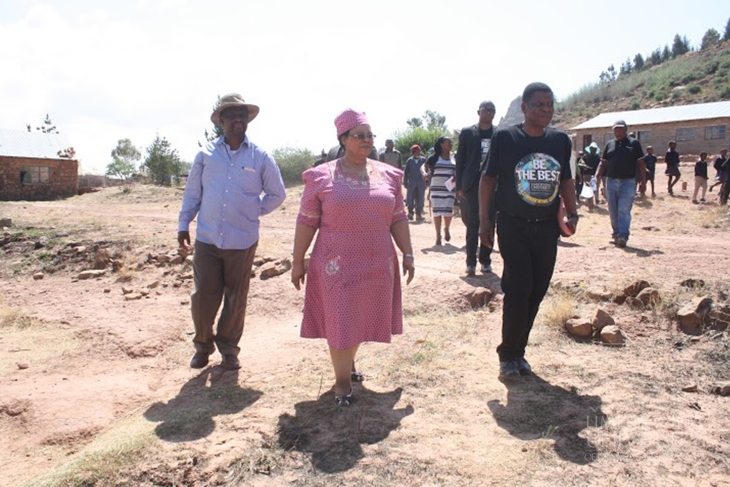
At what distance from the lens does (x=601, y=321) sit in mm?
4824

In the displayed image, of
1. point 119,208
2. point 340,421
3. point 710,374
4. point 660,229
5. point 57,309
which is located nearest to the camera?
point 340,421

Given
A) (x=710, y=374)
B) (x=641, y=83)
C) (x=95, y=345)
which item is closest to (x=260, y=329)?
(x=95, y=345)

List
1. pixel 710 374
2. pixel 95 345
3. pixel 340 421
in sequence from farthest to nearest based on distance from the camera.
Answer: pixel 95 345 → pixel 710 374 → pixel 340 421

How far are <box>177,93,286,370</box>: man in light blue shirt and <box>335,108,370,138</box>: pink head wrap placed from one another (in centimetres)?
112

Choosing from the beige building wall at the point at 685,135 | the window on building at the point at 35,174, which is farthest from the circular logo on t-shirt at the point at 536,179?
the window on building at the point at 35,174

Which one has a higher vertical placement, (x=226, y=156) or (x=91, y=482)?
(x=226, y=156)

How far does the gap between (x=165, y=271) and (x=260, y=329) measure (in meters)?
2.86

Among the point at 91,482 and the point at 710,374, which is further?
the point at 710,374

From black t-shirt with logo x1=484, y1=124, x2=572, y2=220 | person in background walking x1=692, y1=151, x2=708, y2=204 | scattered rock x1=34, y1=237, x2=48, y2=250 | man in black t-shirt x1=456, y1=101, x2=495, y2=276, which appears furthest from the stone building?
black t-shirt with logo x1=484, y1=124, x2=572, y2=220

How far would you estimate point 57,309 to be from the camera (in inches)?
292

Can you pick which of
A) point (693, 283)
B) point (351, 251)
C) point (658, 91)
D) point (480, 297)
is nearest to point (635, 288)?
point (693, 283)

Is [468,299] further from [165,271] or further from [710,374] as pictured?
[165,271]

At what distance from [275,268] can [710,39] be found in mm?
67646

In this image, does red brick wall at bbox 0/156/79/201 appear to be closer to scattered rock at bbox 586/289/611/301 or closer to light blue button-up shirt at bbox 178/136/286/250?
light blue button-up shirt at bbox 178/136/286/250
